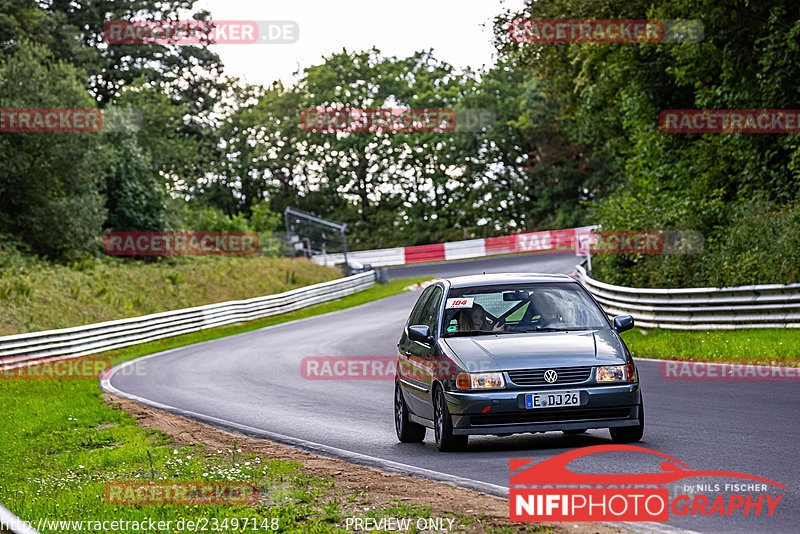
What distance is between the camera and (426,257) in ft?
214

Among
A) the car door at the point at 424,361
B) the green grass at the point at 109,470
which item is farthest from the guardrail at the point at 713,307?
the green grass at the point at 109,470

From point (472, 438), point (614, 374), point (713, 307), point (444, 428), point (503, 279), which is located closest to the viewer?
point (614, 374)

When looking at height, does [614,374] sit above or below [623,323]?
below

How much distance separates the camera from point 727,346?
17234 mm

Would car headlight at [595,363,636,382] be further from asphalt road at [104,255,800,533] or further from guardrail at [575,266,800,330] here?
guardrail at [575,266,800,330]

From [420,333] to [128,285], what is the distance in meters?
30.0

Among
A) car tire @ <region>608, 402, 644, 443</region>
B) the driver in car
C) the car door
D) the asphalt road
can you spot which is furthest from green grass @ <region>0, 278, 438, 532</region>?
car tire @ <region>608, 402, 644, 443</region>

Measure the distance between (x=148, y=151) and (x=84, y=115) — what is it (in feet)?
39.4

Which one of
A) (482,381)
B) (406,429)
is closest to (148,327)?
(406,429)

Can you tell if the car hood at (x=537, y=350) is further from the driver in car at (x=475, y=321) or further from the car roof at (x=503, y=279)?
the car roof at (x=503, y=279)

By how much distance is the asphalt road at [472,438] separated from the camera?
25.2 feet

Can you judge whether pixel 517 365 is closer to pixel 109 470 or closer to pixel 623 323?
pixel 623 323

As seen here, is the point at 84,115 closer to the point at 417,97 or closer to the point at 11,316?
the point at 11,316

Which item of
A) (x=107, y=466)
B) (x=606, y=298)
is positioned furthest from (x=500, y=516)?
(x=606, y=298)
